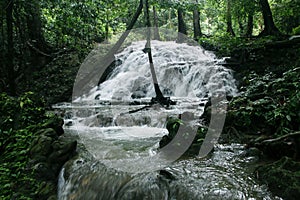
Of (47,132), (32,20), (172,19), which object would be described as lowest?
(47,132)

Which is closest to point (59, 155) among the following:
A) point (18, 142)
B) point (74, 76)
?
point (18, 142)

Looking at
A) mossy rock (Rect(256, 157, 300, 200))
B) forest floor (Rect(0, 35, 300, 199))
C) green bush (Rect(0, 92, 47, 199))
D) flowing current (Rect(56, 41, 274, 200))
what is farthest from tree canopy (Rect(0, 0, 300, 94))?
mossy rock (Rect(256, 157, 300, 200))

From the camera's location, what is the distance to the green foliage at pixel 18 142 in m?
3.80

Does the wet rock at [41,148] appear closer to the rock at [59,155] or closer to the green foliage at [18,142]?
the rock at [59,155]

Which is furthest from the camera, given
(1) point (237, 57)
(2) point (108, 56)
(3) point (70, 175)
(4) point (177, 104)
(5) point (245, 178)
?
(2) point (108, 56)

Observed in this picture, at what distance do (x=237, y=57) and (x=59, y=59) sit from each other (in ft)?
26.7

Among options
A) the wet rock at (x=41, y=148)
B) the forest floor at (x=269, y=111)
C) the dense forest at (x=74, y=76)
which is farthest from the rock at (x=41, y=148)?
the forest floor at (x=269, y=111)

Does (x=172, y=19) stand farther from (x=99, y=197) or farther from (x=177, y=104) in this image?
(x=99, y=197)

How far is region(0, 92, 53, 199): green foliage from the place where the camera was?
3.80m

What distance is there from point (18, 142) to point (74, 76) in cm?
672

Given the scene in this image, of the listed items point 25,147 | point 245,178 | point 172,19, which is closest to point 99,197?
point 245,178

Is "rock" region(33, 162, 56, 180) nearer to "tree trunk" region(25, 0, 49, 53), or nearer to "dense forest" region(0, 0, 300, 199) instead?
"dense forest" region(0, 0, 300, 199)

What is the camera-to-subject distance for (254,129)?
4.61 metres

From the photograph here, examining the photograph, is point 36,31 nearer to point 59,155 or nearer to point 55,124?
point 55,124
